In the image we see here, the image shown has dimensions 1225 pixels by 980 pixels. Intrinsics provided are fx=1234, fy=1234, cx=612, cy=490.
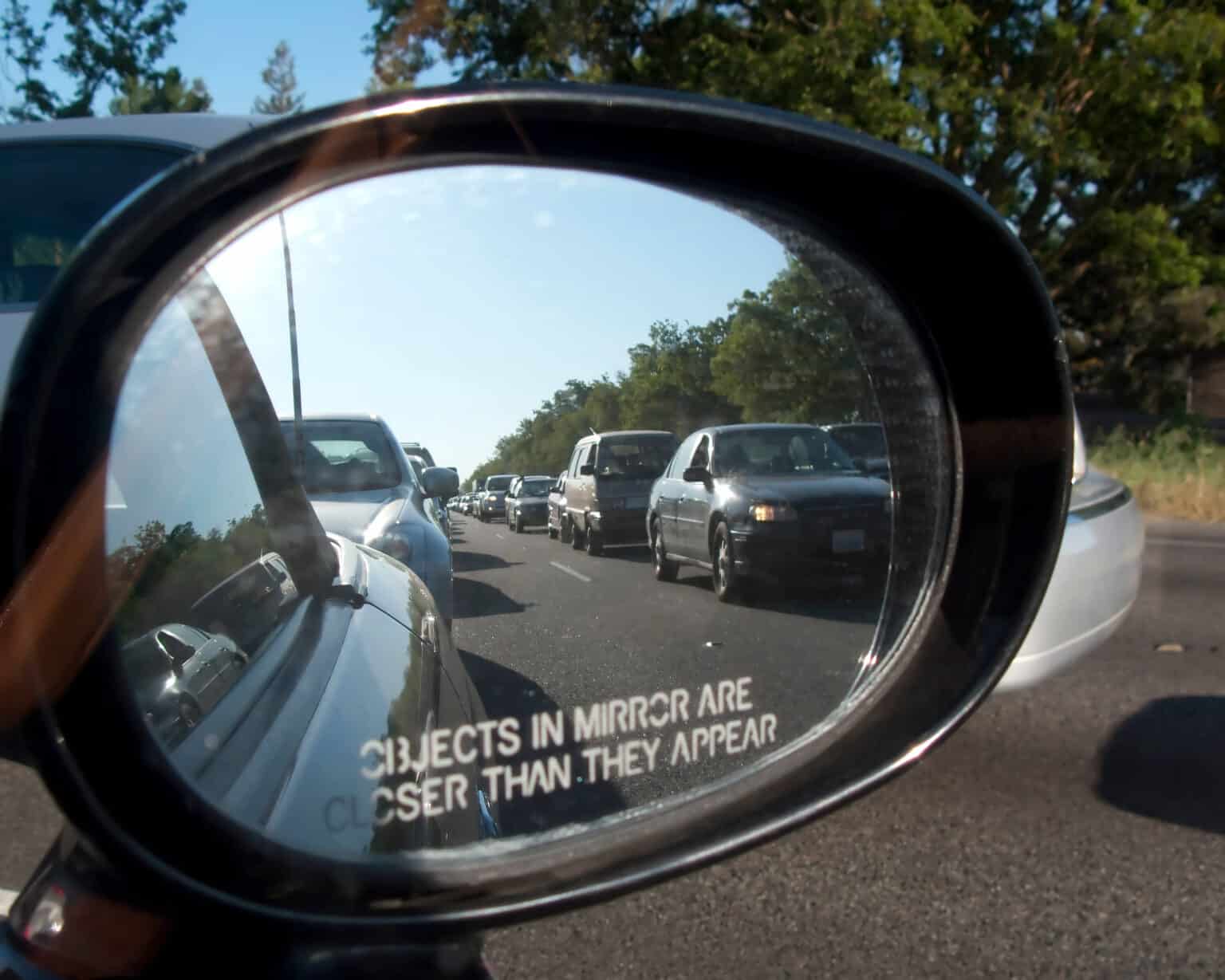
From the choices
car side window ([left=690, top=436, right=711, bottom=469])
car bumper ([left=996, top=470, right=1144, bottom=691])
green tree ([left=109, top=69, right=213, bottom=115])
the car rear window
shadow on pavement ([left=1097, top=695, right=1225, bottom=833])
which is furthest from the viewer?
green tree ([left=109, top=69, right=213, bottom=115])

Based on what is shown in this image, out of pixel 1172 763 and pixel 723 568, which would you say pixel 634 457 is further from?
pixel 1172 763

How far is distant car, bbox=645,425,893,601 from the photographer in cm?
145

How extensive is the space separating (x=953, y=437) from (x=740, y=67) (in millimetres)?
17801

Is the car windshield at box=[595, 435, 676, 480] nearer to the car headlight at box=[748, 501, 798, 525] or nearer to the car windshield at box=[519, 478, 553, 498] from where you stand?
the car windshield at box=[519, 478, 553, 498]

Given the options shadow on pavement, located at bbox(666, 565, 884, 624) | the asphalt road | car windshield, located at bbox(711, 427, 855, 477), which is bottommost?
the asphalt road

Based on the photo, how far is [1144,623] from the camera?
7.41 meters

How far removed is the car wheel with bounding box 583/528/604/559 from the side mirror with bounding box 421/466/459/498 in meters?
0.18

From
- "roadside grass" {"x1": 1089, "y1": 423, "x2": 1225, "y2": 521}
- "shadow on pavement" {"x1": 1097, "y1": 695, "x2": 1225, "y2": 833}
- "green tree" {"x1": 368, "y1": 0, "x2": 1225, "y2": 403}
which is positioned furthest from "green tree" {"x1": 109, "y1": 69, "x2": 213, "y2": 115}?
"shadow on pavement" {"x1": 1097, "y1": 695, "x2": 1225, "y2": 833}

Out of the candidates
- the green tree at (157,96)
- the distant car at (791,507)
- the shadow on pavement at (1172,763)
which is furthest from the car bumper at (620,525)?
the green tree at (157,96)

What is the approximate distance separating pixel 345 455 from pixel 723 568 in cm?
50

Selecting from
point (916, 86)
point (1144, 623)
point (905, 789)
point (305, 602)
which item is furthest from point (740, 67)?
point (305, 602)

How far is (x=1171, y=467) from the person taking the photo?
18.7 metres

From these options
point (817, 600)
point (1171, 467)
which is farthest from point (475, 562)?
point (1171, 467)

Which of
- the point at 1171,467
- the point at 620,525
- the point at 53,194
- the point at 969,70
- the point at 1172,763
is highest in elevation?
the point at 969,70
